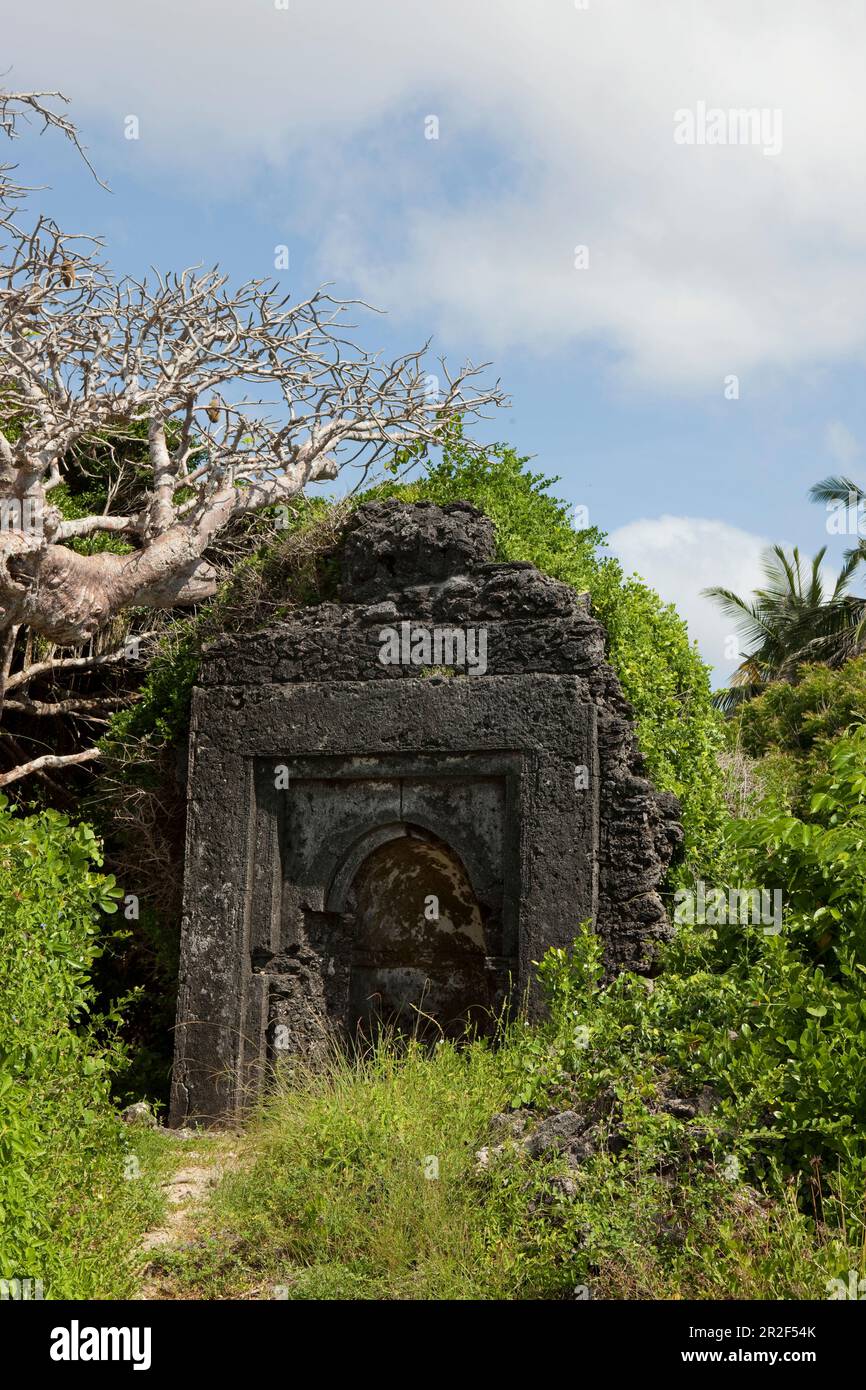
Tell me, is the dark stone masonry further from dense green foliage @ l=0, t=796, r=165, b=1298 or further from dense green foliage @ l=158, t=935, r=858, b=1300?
dense green foliage @ l=0, t=796, r=165, b=1298

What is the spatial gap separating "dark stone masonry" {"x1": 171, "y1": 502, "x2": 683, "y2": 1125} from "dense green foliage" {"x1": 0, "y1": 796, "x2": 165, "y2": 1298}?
2973mm

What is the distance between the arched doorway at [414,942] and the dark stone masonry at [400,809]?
15mm

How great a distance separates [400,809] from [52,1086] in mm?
3968

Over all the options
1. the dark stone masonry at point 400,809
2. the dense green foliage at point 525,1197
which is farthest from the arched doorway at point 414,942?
the dense green foliage at point 525,1197

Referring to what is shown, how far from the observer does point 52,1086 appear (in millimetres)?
5797

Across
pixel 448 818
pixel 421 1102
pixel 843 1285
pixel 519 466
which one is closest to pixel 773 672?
pixel 519 466

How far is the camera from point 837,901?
20.2 ft

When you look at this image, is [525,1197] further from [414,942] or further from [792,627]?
[792,627]

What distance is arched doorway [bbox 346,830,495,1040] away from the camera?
9.48 meters

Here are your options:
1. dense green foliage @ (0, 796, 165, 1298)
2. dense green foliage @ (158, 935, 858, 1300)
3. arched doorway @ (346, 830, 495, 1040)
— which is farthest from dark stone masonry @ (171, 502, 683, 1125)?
dense green foliage @ (0, 796, 165, 1298)

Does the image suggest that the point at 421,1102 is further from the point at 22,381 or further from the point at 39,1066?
the point at 22,381

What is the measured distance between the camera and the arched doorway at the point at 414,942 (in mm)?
9477

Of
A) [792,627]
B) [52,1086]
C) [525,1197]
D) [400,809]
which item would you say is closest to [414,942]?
[400,809]

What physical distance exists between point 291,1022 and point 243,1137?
105cm
